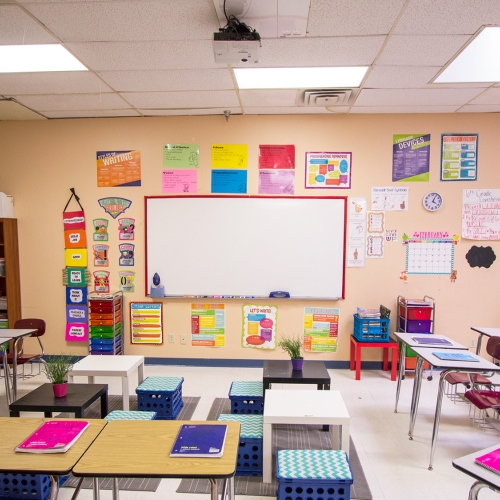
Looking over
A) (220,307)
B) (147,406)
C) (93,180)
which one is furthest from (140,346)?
(93,180)

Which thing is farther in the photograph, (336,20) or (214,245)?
(214,245)

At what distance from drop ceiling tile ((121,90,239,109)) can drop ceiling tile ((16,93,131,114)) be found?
178 mm

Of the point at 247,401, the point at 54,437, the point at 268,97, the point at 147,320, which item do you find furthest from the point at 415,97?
the point at 54,437

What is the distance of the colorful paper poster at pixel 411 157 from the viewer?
446 centimetres

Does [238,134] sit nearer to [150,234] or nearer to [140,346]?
[150,234]

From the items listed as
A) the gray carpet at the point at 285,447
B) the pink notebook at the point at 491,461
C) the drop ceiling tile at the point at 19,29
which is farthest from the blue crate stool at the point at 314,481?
the drop ceiling tile at the point at 19,29

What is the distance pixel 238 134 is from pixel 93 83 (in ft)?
5.46

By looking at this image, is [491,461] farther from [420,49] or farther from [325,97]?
[325,97]

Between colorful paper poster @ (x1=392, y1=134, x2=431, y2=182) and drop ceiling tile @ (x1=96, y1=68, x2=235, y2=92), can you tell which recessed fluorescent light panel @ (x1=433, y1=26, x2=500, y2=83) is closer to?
→ colorful paper poster @ (x1=392, y1=134, x2=431, y2=182)

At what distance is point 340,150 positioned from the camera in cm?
452

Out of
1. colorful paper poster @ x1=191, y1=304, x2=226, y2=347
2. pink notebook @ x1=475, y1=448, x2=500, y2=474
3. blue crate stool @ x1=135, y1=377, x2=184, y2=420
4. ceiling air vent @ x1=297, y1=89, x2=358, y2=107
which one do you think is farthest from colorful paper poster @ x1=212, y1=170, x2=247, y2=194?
pink notebook @ x1=475, y1=448, x2=500, y2=474

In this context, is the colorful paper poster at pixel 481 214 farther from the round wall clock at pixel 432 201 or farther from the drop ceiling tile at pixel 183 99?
the drop ceiling tile at pixel 183 99

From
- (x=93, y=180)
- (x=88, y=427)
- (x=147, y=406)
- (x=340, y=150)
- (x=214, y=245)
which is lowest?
(x=147, y=406)

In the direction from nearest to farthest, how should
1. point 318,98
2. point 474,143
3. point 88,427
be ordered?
1. point 88,427
2. point 318,98
3. point 474,143
